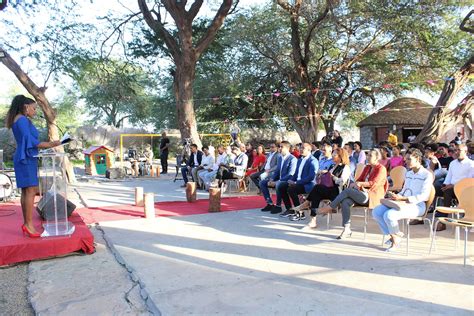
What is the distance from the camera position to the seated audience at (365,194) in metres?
5.60

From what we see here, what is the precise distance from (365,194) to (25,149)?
4352mm

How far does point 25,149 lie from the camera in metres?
4.70

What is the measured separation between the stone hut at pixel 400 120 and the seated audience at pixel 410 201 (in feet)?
58.3

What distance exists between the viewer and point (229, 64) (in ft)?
72.3

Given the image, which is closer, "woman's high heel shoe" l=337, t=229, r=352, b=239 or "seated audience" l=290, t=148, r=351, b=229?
"woman's high heel shoe" l=337, t=229, r=352, b=239

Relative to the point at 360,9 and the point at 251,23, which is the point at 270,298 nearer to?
the point at 360,9

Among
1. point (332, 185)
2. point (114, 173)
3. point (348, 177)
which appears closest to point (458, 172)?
point (348, 177)

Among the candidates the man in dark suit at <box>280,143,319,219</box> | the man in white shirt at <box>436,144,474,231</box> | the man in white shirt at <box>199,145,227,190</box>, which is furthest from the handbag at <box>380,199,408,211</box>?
the man in white shirt at <box>199,145,227,190</box>

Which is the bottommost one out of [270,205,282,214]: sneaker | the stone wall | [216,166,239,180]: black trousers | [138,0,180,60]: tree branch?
[270,205,282,214]: sneaker

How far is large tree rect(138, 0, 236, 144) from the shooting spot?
48.1 feet

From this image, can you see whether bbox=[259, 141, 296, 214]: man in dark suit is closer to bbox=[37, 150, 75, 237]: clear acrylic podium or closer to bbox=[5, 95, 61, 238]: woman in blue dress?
bbox=[37, 150, 75, 237]: clear acrylic podium

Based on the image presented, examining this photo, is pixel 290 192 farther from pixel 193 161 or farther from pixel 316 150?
pixel 193 161

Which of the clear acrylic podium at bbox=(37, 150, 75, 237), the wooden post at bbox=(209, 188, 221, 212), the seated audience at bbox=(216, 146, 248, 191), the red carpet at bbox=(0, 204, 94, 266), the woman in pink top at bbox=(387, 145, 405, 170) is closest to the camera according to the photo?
the red carpet at bbox=(0, 204, 94, 266)

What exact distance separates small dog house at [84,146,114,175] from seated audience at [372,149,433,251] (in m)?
13.3
